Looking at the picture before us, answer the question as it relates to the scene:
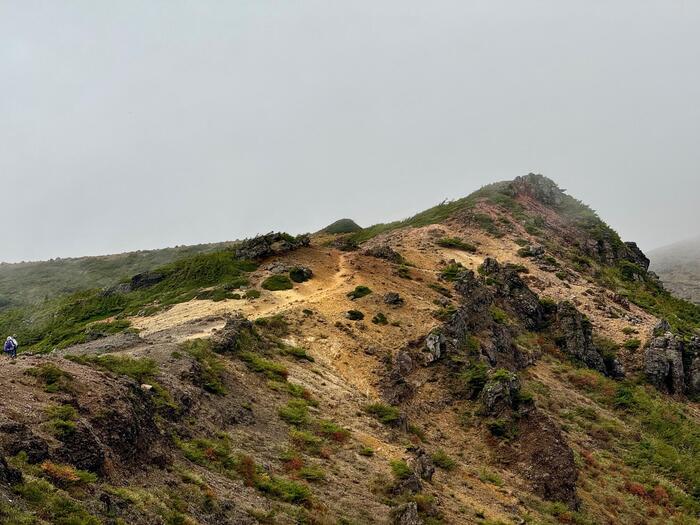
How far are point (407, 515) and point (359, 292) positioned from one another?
22593 millimetres

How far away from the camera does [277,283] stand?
4188cm

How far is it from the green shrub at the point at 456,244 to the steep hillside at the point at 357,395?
1.87 feet

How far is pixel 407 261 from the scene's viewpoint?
52000 mm

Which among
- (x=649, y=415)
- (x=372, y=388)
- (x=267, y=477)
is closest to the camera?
(x=267, y=477)

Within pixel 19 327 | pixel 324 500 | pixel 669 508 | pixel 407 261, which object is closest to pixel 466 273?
pixel 407 261

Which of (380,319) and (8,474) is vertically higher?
(380,319)

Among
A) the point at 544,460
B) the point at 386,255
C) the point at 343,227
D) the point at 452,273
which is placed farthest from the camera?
the point at 343,227

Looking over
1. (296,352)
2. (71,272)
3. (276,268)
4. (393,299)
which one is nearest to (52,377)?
(296,352)

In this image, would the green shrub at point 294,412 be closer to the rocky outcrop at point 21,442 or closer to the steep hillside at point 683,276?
the rocky outcrop at point 21,442

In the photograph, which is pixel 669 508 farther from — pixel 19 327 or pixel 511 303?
pixel 19 327

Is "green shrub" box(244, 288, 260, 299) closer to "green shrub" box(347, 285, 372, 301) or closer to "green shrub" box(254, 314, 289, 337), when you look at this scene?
"green shrub" box(254, 314, 289, 337)

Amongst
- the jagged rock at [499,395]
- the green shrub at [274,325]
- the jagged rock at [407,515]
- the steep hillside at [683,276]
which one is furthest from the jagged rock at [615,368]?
the steep hillside at [683,276]

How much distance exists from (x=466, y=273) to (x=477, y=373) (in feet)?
50.3

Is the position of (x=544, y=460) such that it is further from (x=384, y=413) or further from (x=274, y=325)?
(x=274, y=325)
